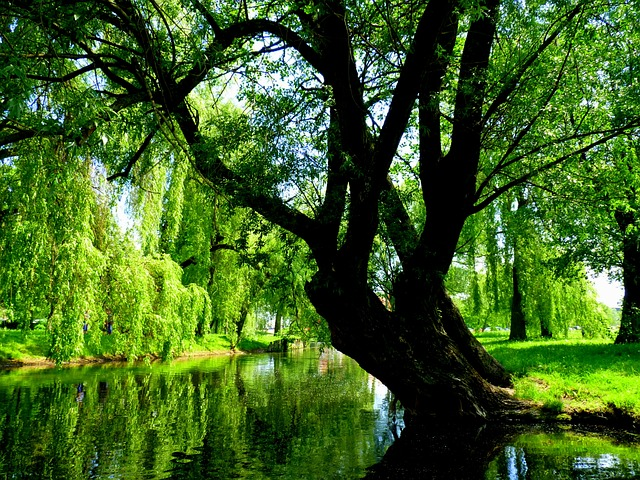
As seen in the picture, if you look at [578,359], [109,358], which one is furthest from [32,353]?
[578,359]

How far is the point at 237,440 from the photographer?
7422 mm

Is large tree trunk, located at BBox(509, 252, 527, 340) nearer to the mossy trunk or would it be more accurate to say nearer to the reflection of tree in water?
the mossy trunk

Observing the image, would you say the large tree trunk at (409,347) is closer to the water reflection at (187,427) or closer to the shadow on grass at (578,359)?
the water reflection at (187,427)

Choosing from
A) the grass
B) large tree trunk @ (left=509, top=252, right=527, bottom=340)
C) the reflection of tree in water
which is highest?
large tree trunk @ (left=509, top=252, right=527, bottom=340)

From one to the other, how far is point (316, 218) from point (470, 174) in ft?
8.52

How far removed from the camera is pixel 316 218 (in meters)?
7.32

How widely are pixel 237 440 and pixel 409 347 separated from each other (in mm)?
2976

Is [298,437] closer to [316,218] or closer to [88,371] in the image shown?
[316,218]

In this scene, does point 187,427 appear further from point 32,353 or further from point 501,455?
point 32,353

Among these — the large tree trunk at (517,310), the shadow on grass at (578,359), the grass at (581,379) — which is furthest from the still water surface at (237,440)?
the large tree trunk at (517,310)

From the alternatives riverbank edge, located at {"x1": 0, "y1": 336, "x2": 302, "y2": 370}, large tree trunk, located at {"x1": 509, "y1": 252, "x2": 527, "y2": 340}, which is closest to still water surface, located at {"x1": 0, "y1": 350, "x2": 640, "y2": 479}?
riverbank edge, located at {"x1": 0, "y1": 336, "x2": 302, "y2": 370}

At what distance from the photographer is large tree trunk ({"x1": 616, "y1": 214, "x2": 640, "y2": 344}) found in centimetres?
1320

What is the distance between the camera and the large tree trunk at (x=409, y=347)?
24.5 feet

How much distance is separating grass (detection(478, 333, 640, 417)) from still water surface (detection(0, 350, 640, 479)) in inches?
39.8
